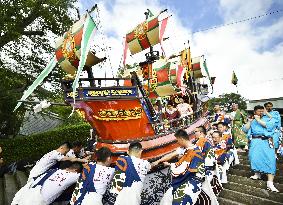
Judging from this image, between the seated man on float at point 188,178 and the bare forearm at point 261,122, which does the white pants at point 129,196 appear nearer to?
the seated man on float at point 188,178

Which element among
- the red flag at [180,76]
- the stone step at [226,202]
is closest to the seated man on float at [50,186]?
the stone step at [226,202]

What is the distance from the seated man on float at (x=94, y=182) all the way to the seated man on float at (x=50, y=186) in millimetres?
497

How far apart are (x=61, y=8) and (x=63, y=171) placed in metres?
12.0

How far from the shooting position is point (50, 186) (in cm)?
473

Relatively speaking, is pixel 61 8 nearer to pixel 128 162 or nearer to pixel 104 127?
pixel 104 127

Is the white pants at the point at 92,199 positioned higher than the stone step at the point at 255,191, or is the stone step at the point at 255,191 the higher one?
the white pants at the point at 92,199

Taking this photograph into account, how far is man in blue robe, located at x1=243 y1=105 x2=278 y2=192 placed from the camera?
20.4 feet

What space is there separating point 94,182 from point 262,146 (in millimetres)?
3973

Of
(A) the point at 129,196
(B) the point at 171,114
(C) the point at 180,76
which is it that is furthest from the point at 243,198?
(C) the point at 180,76

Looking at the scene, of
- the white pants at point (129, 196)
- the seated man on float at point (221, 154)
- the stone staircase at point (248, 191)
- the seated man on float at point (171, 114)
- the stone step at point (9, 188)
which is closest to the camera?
the white pants at point (129, 196)

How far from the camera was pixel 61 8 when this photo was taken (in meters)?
14.8

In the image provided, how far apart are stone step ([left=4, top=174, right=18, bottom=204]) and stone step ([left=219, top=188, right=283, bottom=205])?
583cm

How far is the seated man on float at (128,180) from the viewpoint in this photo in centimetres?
411

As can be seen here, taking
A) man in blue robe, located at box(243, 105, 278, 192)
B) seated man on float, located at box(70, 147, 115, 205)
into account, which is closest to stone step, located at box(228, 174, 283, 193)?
man in blue robe, located at box(243, 105, 278, 192)
